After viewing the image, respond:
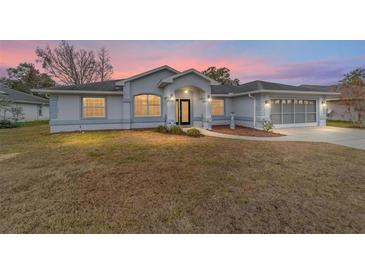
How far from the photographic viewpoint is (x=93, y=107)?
45.8 feet

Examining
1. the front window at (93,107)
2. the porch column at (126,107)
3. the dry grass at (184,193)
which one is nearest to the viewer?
the dry grass at (184,193)

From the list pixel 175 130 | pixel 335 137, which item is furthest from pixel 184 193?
pixel 335 137

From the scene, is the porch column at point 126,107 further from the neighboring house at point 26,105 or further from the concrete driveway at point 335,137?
the neighboring house at point 26,105

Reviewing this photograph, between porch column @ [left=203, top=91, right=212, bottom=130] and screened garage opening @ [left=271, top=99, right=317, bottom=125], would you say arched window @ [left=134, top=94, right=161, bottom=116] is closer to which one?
→ porch column @ [left=203, top=91, right=212, bottom=130]

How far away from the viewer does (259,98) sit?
14414mm

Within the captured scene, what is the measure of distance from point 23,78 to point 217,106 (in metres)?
42.1

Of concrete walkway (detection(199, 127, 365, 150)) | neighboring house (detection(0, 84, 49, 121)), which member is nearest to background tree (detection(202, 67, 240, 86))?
concrete walkway (detection(199, 127, 365, 150))

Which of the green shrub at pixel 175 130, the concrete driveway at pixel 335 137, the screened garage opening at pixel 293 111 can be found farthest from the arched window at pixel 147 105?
the concrete driveway at pixel 335 137

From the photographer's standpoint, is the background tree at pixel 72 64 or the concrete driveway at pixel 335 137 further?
the background tree at pixel 72 64

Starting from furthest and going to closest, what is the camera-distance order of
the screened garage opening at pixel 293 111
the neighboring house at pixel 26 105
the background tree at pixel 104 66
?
the background tree at pixel 104 66 → the neighboring house at pixel 26 105 → the screened garage opening at pixel 293 111

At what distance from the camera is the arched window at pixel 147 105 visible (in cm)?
1463
